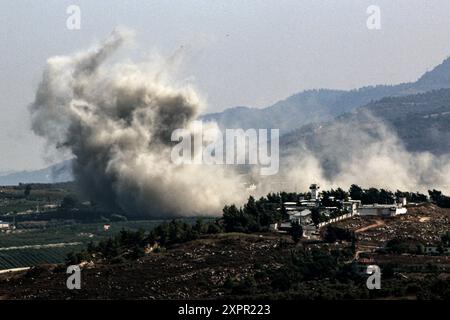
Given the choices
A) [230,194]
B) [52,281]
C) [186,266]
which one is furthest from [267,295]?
[230,194]

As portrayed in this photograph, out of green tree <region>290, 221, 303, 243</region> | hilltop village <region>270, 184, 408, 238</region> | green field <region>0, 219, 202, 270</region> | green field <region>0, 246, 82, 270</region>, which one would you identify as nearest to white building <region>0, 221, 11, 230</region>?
green field <region>0, 219, 202, 270</region>

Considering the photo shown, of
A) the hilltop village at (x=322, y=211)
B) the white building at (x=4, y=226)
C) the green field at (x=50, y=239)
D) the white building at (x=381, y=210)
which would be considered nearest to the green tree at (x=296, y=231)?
the hilltop village at (x=322, y=211)

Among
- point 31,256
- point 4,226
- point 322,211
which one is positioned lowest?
point 31,256

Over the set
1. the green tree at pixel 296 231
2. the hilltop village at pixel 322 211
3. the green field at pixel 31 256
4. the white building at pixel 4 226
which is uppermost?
the hilltop village at pixel 322 211

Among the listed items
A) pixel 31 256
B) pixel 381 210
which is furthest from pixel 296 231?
pixel 31 256

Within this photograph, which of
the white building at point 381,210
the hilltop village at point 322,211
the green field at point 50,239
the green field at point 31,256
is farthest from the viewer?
the green field at point 50,239

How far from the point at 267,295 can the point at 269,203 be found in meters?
56.9

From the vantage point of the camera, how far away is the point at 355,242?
4646 inches

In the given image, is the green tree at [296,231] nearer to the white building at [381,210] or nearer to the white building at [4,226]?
the white building at [381,210]

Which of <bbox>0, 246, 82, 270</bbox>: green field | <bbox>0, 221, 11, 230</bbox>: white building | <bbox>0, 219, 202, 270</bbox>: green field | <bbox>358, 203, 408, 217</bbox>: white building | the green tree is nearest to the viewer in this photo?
the green tree

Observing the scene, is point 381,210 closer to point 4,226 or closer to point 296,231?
point 296,231

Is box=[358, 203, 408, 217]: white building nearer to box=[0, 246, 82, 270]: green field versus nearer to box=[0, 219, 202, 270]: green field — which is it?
box=[0, 219, 202, 270]: green field
